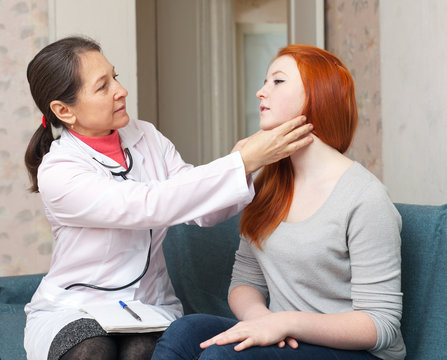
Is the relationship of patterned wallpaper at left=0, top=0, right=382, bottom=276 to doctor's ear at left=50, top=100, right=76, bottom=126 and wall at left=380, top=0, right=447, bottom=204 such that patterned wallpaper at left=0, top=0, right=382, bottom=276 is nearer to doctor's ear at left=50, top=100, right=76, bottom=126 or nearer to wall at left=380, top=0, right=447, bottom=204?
wall at left=380, top=0, right=447, bottom=204

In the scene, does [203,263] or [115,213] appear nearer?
[115,213]

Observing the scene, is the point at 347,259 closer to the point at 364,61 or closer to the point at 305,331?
the point at 305,331

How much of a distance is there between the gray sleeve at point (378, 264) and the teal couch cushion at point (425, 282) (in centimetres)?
17

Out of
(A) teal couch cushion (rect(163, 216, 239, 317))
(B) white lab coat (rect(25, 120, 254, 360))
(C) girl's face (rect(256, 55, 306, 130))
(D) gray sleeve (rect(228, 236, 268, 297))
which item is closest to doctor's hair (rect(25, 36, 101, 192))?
(B) white lab coat (rect(25, 120, 254, 360))

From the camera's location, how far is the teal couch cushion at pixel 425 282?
1.40m

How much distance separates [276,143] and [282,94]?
0.14 meters

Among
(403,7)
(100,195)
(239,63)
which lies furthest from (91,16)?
(239,63)

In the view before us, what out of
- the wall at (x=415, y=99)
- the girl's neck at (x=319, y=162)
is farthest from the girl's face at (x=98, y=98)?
the wall at (x=415, y=99)

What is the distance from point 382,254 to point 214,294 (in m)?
1.03

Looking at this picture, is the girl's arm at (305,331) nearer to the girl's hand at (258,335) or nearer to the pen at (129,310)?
the girl's hand at (258,335)

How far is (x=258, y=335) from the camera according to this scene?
1180mm

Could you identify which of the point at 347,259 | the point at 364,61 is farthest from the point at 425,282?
the point at 364,61

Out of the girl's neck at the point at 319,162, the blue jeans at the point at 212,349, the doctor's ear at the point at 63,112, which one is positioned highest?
the doctor's ear at the point at 63,112

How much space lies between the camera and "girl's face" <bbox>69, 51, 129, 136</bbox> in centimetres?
164
